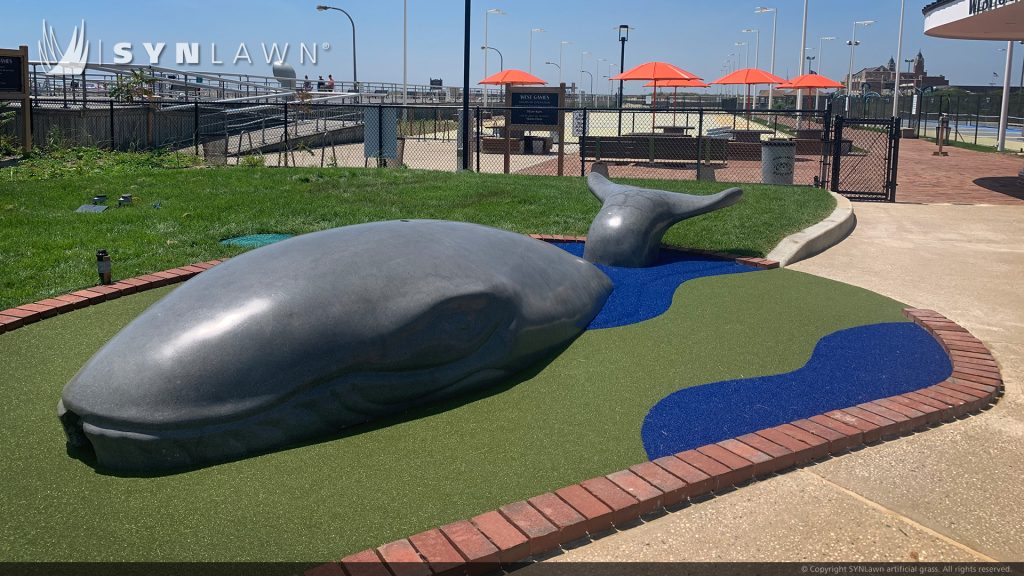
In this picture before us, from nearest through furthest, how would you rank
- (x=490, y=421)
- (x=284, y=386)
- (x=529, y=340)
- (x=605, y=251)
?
(x=284, y=386)
(x=490, y=421)
(x=529, y=340)
(x=605, y=251)

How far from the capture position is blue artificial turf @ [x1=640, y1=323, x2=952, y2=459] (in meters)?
4.68

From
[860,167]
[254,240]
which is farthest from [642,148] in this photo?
[254,240]

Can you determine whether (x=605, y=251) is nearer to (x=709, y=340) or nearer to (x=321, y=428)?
(x=709, y=340)

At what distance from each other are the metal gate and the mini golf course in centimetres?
938

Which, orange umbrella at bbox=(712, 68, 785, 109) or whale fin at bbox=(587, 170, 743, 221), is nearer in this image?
whale fin at bbox=(587, 170, 743, 221)

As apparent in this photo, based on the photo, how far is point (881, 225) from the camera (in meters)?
12.6

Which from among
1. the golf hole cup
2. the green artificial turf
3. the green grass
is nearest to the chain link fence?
the green grass

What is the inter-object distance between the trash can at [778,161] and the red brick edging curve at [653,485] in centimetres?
1080

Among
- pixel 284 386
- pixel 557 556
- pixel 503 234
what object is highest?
pixel 503 234

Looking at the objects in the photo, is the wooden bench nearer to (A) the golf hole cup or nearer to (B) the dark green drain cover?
(B) the dark green drain cover

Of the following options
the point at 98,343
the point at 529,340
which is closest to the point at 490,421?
the point at 529,340

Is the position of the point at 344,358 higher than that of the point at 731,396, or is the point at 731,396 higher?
the point at 344,358

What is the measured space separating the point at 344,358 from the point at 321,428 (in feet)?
1.36

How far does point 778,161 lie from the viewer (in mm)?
16125
